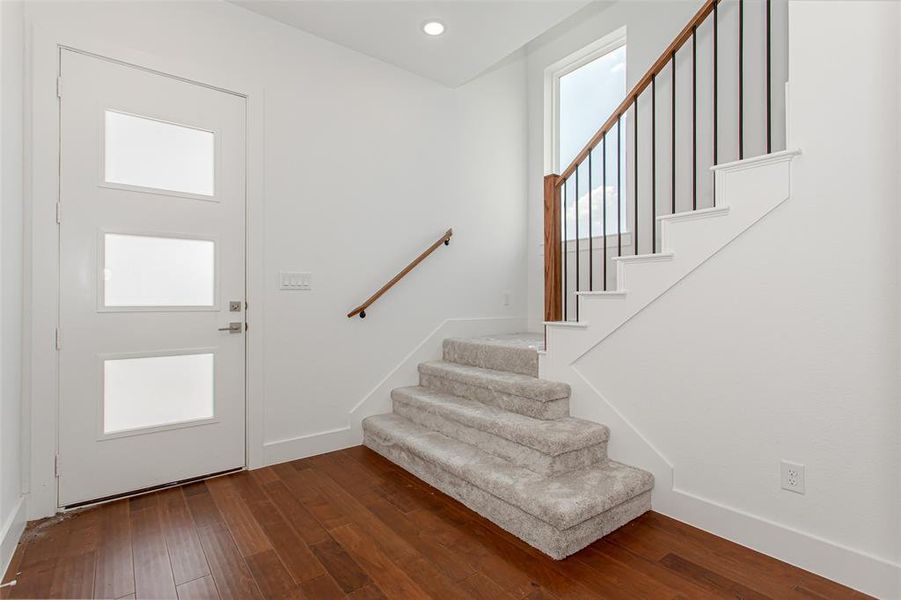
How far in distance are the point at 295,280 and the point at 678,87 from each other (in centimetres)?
300

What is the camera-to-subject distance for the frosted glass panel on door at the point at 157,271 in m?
2.34

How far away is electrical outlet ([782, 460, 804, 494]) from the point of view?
1.74 meters

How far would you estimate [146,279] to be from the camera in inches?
95.5

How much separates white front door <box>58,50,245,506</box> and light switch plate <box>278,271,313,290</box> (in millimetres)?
244

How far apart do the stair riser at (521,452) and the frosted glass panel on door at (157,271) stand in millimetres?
1647

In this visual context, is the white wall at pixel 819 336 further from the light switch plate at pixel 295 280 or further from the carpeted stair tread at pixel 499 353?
the light switch plate at pixel 295 280

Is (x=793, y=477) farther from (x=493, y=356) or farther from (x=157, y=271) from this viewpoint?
(x=157, y=271)

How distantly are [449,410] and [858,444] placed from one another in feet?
6.24

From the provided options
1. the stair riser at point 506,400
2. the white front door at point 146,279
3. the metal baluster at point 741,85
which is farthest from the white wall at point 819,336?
the white front door at point 146,279

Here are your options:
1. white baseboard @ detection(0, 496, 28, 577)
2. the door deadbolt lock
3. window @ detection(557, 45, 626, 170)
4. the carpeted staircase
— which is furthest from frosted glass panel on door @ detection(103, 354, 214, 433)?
window @ detection(557, 45, 626, 170)

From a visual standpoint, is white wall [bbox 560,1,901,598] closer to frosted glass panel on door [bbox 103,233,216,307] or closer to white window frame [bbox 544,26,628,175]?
white window frame [bbox 544,26,628,175]

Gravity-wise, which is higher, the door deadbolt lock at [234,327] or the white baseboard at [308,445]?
the door deadbolt lock at [234,327]

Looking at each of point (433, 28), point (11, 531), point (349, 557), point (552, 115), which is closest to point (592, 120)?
point (552, 115)

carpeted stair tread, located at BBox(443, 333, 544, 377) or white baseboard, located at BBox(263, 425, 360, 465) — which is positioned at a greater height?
carpeted stair tread, located at BBox(443, 333, 544, 377)
